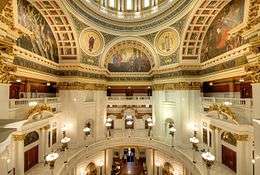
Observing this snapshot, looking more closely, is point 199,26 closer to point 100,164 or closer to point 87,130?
point 87,130

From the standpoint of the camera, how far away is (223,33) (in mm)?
14867

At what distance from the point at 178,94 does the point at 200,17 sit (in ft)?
25.0

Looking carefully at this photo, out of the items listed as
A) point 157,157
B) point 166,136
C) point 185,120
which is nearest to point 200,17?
point 185,120

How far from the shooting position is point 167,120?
69.3ft

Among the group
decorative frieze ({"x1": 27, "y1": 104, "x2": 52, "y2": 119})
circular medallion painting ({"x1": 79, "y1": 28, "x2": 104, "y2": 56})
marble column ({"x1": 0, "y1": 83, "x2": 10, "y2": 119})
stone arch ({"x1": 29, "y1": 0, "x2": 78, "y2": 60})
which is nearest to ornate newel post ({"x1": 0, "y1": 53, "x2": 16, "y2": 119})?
marble column ({"x1": 0, "y1": 83, "x2": 10, "y2": 119})

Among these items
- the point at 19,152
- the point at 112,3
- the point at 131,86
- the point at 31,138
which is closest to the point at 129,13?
the point at 112,3

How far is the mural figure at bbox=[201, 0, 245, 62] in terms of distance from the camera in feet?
41.2

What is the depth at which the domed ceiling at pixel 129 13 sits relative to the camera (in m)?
17.5

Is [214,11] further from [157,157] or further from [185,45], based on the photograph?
[157,157]

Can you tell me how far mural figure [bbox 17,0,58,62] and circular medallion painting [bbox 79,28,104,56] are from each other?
9.09ft

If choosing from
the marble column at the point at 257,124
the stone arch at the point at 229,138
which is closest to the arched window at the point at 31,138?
the marble column at the point at 257,124

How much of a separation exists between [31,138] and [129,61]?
588 inches

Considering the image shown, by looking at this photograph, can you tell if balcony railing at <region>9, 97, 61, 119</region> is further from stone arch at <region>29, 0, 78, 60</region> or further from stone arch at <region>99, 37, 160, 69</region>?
stone arch at <region>99, 37, 160, 69</region>

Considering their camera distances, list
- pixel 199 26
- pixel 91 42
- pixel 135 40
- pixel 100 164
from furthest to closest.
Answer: pixel 135 40, pixel 100 164, pixel 91 42, pixel 199 26
